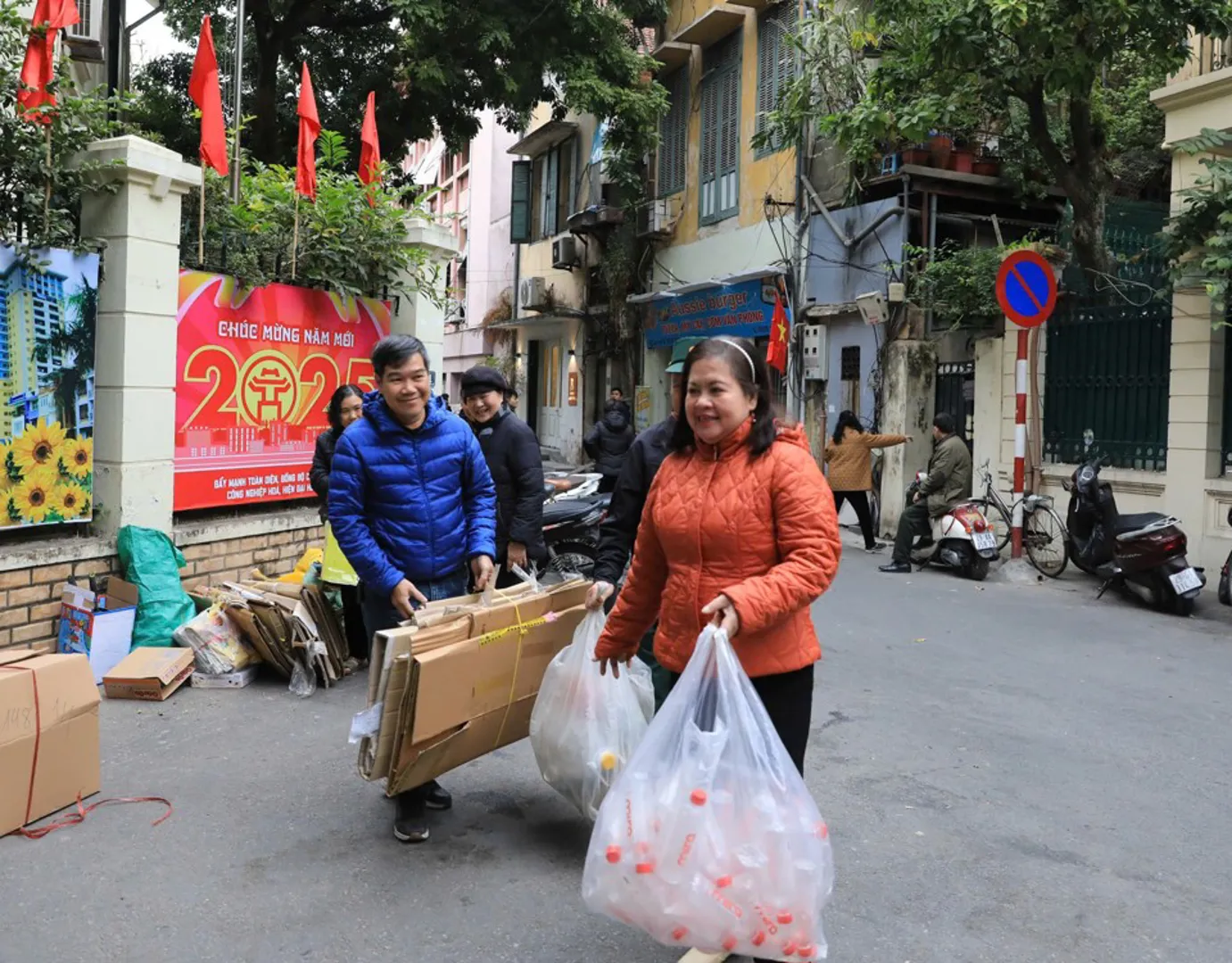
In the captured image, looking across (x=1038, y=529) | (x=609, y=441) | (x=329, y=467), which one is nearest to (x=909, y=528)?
(x=1038, y=529)

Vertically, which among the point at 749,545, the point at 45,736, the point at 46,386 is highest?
the point at 46,386

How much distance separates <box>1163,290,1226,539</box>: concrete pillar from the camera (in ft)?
30.7

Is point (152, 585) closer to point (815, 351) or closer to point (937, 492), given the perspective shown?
point (937, 492)

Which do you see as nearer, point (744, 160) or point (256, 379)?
point (256, 379)

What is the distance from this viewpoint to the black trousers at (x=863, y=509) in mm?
11375

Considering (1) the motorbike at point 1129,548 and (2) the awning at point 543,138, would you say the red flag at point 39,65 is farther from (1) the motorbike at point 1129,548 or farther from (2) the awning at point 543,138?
(2) the awning at point 543,138

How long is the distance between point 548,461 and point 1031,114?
603 inches

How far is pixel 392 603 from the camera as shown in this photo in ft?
12.9

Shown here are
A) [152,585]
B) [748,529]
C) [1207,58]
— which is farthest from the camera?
[1207,58]

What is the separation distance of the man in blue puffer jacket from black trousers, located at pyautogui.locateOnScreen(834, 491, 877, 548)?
7639mm

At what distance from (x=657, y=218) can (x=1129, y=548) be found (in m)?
12.8

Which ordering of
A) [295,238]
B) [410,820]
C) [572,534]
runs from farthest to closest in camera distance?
[572,534] < [295,238] < [410,820]

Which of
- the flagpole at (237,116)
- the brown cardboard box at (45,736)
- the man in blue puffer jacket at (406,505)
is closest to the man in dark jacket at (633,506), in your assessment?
the man in blue puffer jacket at (406,505)

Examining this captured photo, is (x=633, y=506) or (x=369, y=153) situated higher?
(x=369, y=153)
